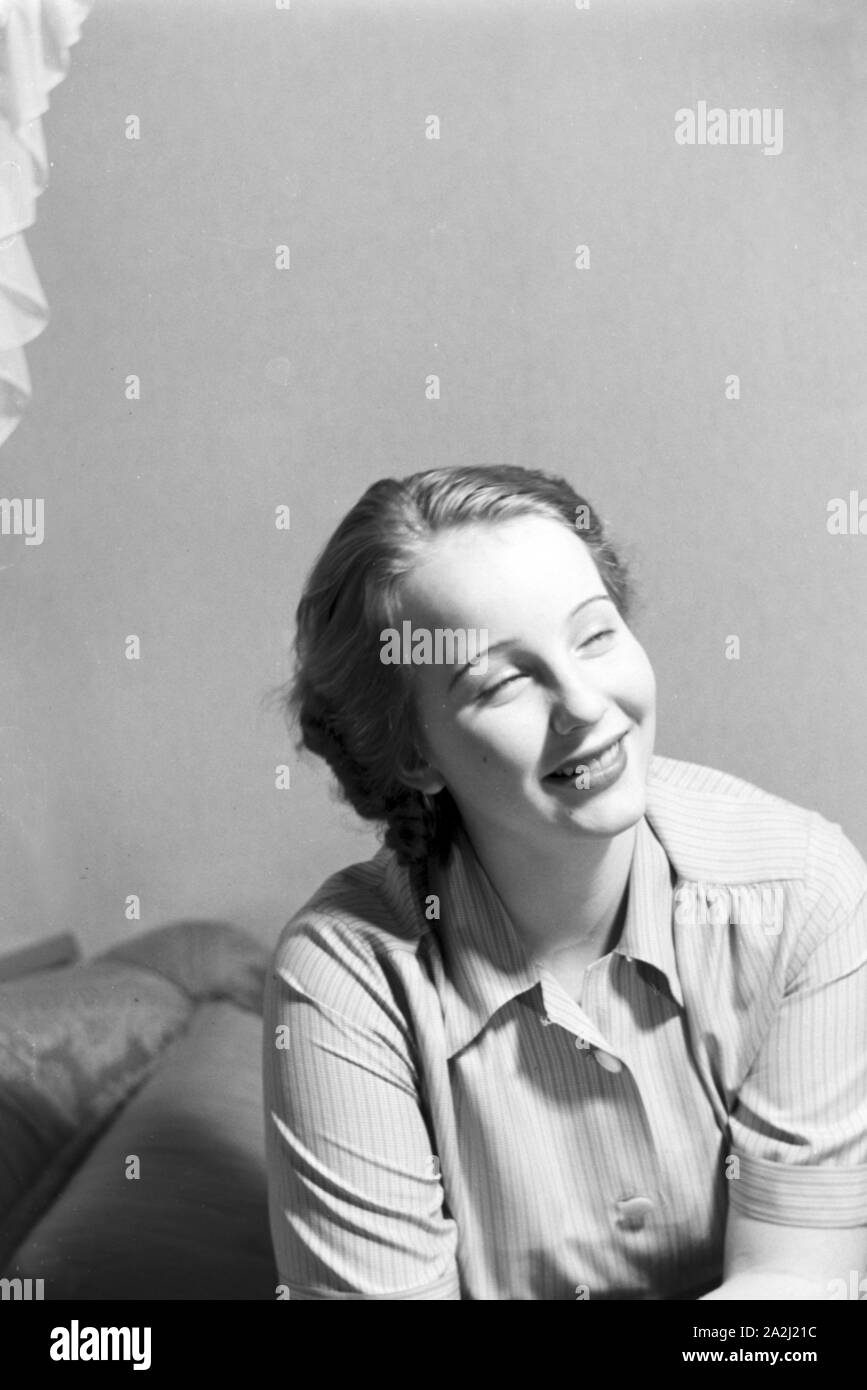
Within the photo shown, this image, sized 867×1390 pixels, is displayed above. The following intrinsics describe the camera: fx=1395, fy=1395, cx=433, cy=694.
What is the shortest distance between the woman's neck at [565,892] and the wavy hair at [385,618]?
0.19ft

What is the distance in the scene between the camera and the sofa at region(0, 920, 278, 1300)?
1165mm

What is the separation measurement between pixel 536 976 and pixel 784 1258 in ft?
0.80

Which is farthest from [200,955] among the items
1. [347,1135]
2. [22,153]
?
[22,153]

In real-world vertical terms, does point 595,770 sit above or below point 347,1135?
above

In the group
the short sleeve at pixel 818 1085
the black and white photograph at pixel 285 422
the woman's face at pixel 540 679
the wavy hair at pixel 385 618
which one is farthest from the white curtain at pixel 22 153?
the short sleeve at pixel 818 1085

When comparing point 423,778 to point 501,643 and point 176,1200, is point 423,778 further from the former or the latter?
point 176,1200

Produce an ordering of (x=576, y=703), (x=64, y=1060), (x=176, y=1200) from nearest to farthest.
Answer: (x=576, y=703) < (x=176, y=1200) < (x=64, y=1060)

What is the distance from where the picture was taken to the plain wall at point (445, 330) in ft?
4.11

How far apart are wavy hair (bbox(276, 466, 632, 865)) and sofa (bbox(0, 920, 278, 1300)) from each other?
0.40 meters

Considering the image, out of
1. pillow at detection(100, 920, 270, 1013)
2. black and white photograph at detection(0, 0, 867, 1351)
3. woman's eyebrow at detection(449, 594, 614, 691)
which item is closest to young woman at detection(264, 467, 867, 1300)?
woman's eyebrow at detection(449, 594, 614, 691)

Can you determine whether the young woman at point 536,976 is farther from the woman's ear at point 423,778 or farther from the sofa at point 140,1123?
the sofa at point 140,1123

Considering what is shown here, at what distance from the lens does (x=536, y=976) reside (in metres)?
0.96

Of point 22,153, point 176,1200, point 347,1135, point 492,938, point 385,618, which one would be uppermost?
point 22,153

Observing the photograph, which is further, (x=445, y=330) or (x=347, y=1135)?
(x=445, y=330)
